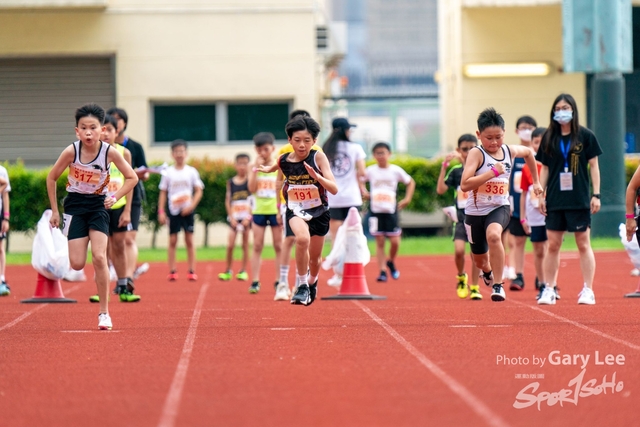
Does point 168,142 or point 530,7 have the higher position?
point 530,7

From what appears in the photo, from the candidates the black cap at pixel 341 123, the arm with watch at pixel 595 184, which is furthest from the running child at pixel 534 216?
the black cap at pixel 341 123

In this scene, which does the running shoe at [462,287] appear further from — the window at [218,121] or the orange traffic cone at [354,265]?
the window at [218,121]

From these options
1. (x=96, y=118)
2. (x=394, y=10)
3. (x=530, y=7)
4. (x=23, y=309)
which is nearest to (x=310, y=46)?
(x=530, y=7)

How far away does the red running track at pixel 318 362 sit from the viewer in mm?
6289

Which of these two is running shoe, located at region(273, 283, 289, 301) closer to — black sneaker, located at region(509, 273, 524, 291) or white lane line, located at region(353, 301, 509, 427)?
black sneaker, located at region(509, 273, 524, 291)

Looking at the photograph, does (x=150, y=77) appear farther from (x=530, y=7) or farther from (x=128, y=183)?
(x=128, y=183)

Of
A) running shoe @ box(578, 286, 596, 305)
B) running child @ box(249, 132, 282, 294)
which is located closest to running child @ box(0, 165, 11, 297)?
running child @ box(249, 132, 282, 294)

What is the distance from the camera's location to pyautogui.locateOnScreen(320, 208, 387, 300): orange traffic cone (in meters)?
13.5

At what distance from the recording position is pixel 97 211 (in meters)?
10.5

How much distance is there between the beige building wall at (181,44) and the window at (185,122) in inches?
15.8

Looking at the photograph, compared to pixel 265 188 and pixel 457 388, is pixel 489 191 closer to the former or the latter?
pixel 265 188

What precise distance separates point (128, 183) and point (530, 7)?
72.4 feet

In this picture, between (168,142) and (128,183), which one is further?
(168,142)

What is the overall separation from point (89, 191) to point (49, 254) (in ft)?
11.1
